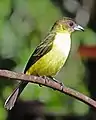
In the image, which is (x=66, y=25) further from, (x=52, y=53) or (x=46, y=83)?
(x=46, y=83)

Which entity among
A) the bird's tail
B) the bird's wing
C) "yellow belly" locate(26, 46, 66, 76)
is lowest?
Result: the bird's tail

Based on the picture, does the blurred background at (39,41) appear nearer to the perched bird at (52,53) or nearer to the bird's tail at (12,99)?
the perched bird at (52,53)

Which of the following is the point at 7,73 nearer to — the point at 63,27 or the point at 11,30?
the point at 63,27

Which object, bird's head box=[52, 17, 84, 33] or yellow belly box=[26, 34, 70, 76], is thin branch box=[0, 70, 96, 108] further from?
bird's head box=[52, 17, 84, 33]

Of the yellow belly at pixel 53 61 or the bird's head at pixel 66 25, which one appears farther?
the bird's head at pixel 66 25

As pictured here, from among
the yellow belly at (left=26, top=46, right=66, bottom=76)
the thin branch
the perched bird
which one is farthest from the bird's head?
the thin branch

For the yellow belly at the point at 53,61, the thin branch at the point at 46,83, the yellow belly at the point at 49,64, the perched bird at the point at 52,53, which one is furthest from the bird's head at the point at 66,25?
the thin branch at the point at 46,83
